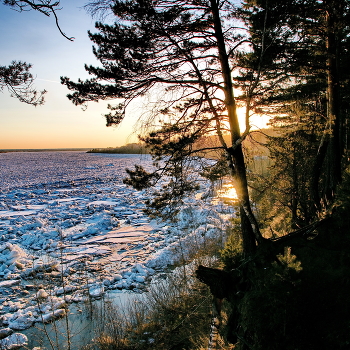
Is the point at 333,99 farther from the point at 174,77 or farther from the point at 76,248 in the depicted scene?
the point at 76,248

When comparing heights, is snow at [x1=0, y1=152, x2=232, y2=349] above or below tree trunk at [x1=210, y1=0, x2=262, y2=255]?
below

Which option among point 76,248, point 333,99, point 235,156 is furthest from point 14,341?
point 333,99

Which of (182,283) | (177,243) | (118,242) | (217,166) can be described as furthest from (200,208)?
(217,166)

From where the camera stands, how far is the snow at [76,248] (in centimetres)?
634

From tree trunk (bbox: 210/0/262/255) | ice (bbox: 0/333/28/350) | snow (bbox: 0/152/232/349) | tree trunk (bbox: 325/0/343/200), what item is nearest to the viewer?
ice (bbox: 0/333/28/350)

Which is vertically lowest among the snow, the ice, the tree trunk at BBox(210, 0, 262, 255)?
the ice

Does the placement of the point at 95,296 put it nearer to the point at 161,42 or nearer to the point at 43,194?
the point at 161,42

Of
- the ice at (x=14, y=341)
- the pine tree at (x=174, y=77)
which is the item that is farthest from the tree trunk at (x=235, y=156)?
the ice at (x=14, y=341)

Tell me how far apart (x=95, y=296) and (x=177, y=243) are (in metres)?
4.05

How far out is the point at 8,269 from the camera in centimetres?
770

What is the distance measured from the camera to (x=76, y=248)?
9.48 m

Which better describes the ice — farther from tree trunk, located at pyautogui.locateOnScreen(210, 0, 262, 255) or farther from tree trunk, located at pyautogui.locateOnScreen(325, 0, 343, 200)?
tree trunk, located at pyautogui.locateOnScreen(325, 0, 343, 200)

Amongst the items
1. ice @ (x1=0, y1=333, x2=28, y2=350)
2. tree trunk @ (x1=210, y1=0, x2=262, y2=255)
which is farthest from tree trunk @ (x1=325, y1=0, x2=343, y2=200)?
ice @ (x1=0, y1=333, x2=28, y2=350)

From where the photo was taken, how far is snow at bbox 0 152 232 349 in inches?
249
